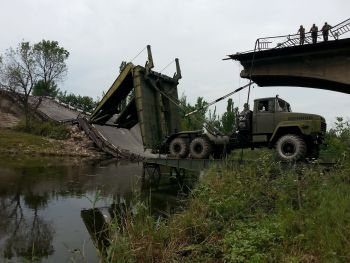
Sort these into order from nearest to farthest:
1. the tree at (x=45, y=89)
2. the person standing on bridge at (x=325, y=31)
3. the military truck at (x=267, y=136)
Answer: the military truck at (x=267, y=136), the person standing on bridge at (x=325, y=31), the tree at (x=45, y=89)

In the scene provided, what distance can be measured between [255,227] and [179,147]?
431 inches

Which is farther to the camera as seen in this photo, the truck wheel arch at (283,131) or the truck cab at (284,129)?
the truck wheel arch at (283,131)

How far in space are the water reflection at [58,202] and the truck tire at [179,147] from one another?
1.61m

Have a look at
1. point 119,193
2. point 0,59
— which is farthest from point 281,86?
point 0,59

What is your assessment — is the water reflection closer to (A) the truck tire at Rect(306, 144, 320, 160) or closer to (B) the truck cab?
(B) the truck cab

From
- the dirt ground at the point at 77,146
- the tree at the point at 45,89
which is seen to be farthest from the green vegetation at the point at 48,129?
the tree at the point at 45,89

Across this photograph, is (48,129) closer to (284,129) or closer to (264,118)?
(264,118)

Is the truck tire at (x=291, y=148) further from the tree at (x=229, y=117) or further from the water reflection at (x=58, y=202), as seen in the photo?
the tree at (x=229, y=117)

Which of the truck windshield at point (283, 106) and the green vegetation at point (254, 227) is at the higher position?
the truck windshield at point (283, 106)

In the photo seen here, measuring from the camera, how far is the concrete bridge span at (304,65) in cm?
1720

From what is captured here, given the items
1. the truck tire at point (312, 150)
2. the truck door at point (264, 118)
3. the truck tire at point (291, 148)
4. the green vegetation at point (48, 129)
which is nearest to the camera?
the truck tire at point (291, 148)

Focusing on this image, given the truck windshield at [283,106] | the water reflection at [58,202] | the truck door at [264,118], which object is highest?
the truck windshield at [283,106]

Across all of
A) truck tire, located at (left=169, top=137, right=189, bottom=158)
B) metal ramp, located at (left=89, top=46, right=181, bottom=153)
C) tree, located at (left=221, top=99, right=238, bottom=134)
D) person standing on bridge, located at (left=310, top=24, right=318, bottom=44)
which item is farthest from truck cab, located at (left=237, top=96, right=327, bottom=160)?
tree, located at (left=221, top=99, right=238, bottom=134)

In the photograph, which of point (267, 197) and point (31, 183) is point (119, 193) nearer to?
point (31, 183)
